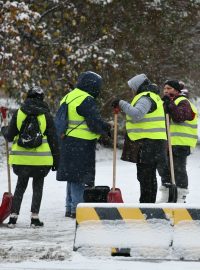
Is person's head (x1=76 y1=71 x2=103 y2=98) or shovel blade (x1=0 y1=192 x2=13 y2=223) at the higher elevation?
person's head (x1=76 y1=71 x2=103 y2=98)

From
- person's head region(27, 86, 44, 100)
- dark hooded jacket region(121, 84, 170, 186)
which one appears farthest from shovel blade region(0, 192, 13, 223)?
dark hooded jacket region(121, 84, 170, 186)

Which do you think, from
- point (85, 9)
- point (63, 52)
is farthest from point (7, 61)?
point (85, 9)

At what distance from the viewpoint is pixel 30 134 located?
993 centimetres

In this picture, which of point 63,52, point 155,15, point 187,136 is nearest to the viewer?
point 187,136

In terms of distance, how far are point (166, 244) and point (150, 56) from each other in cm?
1976

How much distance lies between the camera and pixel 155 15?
2648cm

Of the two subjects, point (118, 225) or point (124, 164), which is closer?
point (118, 225)

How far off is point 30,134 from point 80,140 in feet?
2.86

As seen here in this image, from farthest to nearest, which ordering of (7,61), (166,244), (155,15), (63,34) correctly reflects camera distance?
(155,15)
(63,34)
(7,61)
(166,244)

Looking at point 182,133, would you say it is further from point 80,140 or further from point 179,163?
point 80,140

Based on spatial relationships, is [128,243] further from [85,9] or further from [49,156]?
[85,9]

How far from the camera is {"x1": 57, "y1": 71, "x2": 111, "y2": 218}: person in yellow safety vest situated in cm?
1055

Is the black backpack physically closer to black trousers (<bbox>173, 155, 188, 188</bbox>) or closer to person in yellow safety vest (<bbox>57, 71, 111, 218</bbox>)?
person in yellow safety vest (<bbox>57, 71, 111, 218</bbox>)

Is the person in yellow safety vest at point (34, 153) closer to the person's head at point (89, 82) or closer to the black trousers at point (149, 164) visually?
the person's head at point (89, 82)
